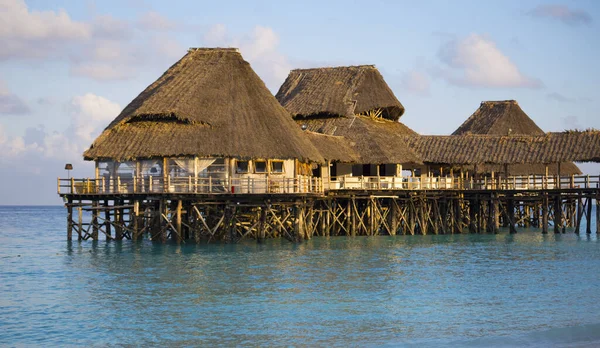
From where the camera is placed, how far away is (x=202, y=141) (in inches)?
1649

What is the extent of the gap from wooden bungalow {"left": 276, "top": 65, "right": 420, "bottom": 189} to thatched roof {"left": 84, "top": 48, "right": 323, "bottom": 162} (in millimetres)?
4292

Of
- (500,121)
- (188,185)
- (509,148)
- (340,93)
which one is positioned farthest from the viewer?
(500,121)

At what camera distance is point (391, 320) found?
2408 cm

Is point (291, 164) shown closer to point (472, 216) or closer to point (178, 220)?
point (178, 220)

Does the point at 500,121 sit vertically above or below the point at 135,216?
above

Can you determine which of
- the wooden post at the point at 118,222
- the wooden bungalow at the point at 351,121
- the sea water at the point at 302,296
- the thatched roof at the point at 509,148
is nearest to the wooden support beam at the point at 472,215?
the thatched roof at the point at 509,148

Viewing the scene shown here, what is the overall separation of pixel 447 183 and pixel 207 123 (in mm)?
15707

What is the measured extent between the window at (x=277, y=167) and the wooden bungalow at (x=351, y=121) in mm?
4055

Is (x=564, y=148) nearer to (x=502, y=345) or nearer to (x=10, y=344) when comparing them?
(x=502, y=345)

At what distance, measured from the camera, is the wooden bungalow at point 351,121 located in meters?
49.6

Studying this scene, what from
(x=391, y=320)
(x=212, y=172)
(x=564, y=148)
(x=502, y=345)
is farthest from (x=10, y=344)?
(x=564, y=148)

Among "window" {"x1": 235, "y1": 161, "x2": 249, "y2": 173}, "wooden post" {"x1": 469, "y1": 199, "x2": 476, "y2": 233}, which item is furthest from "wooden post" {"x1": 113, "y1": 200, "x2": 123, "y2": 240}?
"wooden post" {"x1": 469, "y1": 199, "x2": 476, "y2": 233}

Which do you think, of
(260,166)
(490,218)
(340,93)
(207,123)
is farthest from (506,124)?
(207,123)

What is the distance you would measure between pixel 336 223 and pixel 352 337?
2991 cm
